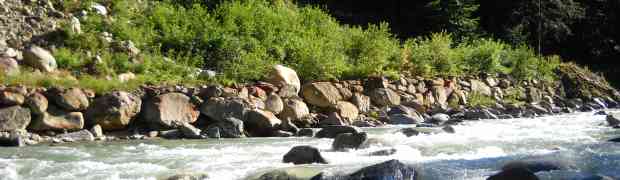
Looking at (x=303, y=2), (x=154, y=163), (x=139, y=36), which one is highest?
(x=303, y=2)

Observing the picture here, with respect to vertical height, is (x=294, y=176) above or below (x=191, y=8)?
below

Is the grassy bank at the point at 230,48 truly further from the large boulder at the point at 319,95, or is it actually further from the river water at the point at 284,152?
the river water at the point at 284,152

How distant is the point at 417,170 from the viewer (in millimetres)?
9320

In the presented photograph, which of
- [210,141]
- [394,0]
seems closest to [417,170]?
[210,141]

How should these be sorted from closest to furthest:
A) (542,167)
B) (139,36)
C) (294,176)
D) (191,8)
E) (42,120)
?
(294,176), (542,167), (42,120), (139,36), (191,8)

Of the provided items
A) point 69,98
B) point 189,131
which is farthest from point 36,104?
point 189,131

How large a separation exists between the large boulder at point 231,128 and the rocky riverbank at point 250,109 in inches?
0.8

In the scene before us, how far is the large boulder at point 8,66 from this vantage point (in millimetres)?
14039

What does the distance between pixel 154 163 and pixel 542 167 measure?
206 inches

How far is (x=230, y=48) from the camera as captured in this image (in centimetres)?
1794

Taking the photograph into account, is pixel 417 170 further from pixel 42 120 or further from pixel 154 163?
pixel 42 120

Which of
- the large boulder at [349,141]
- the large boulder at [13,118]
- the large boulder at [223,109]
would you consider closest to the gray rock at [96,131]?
the large boulder at [13,118]

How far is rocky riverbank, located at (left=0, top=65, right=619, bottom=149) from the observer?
508 inches

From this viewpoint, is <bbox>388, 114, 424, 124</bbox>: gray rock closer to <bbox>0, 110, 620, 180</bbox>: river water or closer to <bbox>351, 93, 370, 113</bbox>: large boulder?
<bbox>351, 93, 370, 113</bbox>: large boulder
